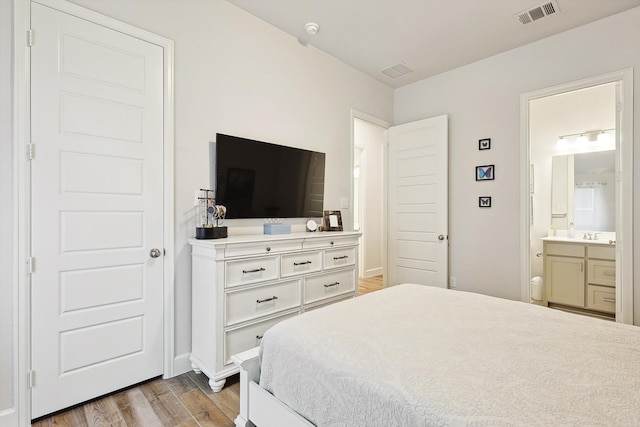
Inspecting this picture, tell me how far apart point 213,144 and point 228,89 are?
19.8 inches

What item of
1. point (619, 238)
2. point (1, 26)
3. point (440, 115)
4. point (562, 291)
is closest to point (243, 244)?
point (1, 26)

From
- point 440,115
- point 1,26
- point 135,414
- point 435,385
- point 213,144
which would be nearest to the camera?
point 435,385

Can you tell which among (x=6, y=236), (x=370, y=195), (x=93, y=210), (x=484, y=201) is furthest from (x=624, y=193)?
(x=6, y=236)

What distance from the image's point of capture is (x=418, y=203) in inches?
159

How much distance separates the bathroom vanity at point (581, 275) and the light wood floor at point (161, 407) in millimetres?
4004

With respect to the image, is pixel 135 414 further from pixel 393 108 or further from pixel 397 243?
pixel 393 108

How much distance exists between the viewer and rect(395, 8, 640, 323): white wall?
114 inches

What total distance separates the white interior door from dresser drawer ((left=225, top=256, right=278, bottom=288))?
2.23 meters

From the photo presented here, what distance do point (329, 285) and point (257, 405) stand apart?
1.53 meters

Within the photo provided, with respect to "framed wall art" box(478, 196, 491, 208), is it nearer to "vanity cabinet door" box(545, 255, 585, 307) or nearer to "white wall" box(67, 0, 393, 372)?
"vanity cabinet door" box(545, 255, 585, 307)

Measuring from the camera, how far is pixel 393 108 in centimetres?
449

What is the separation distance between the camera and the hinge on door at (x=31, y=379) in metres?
1.79

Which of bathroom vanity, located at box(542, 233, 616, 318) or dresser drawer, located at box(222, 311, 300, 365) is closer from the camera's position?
dresser drawer, located at box(222, 311, 300, 365)

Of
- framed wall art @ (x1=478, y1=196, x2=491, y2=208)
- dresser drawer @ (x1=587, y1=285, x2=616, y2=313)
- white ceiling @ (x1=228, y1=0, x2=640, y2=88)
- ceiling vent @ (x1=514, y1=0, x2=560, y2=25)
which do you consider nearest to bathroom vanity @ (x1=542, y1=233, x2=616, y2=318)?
dresser drawer @ (x1=587, y1=285, x2=616, y2=313)
